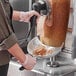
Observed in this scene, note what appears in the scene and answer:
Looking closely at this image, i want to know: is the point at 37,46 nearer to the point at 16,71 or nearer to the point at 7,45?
the point at 16,71

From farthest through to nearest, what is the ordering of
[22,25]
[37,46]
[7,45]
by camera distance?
[22,25], [37,46], [7,45]

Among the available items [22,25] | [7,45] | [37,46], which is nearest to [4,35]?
[7,45]

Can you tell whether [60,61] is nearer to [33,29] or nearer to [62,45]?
[62,45]

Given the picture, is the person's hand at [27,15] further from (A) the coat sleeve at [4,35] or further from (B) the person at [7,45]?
(A) the coat sleeve at [4,35]

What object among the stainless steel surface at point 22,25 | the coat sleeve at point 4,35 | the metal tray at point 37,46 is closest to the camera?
the coat sleeve at point 4,35

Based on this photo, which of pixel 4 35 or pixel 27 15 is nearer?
pixel 4 35

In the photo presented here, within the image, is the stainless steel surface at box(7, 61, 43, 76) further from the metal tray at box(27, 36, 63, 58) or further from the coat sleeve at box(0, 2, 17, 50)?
the coat sleeve at box(0, 2, 17, 50)

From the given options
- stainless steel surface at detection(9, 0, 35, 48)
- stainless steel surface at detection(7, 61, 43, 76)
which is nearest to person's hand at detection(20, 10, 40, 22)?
stainless steel surface at detection(9, 0, 35, 48)

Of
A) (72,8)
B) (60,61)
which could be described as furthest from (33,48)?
(72,8)

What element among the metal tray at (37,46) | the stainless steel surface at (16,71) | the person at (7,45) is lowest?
the stainless steel surface at (16,71)

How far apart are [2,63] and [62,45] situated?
297 mm

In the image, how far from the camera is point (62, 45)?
0.98m

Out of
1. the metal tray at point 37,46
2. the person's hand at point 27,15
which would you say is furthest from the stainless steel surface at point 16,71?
the person's hand at point 27,15

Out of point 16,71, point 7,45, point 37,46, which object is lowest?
point 16,71
